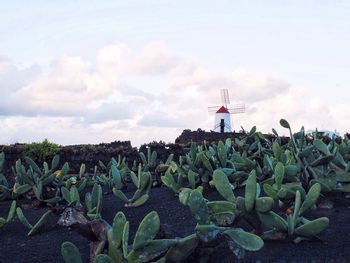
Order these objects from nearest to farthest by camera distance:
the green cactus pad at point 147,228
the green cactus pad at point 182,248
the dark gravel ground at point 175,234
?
the green cactus pad at point 147,228 → the green cactus pad at point 182,248 → the dark gravel ground at point 175,234

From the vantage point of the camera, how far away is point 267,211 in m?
4.46

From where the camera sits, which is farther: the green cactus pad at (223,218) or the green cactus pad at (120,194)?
the green cactus pad at (120,194)

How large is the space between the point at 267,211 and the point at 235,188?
203 centimetres

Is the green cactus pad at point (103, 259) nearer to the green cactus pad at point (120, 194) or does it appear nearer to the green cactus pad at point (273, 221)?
the green cactus pad at point (273, 221)

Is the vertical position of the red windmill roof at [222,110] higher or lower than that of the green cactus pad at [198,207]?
higher

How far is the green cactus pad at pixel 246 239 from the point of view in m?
3.92

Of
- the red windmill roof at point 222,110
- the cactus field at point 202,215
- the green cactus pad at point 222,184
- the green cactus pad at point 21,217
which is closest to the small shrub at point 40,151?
the cactus field at point 202,215

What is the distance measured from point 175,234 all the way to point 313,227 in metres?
1.17

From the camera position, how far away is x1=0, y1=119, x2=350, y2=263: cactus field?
13.5ft

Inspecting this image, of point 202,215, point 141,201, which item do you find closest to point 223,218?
point 202,215

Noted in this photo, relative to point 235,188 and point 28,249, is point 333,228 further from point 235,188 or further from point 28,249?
point 28,249

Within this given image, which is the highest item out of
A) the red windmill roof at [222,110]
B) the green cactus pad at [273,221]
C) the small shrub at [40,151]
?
the red windmill roof at [222,110]

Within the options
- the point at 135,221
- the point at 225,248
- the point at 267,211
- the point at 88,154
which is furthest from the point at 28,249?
the point at 88,154

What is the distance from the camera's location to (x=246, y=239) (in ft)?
13.0
